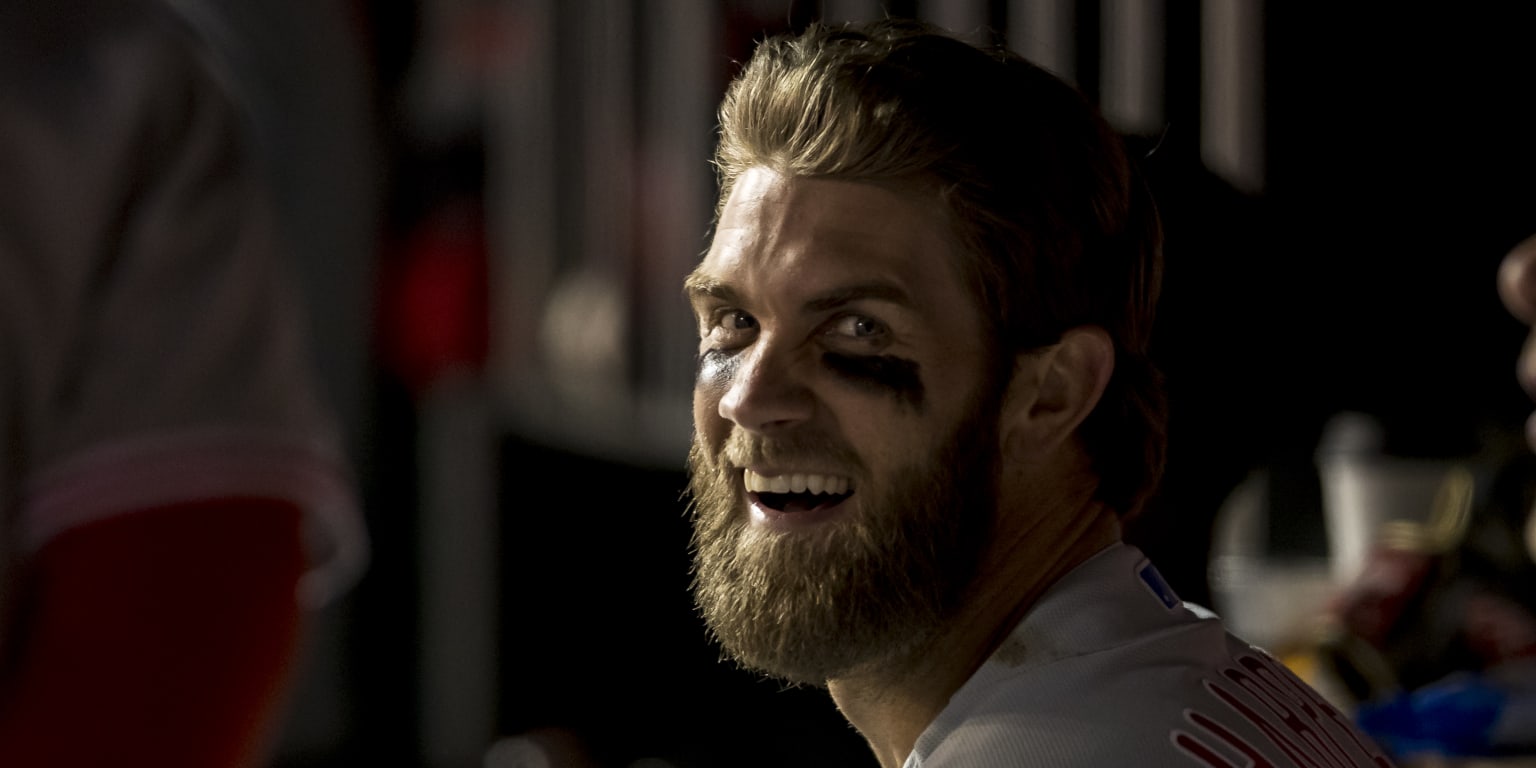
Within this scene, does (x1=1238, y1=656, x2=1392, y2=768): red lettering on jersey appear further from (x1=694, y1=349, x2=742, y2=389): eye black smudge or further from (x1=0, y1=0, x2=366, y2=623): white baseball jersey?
(x1=0, y1=0, x2=366, y2=623): white baseball jersey

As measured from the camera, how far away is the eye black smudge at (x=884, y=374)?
106 centimetres

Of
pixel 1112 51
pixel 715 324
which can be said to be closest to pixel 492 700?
pixel 1112 51

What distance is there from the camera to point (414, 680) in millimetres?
5090

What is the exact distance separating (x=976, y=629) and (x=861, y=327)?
211 millimetres

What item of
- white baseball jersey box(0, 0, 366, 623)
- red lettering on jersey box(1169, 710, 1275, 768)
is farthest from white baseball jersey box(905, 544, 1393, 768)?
white baseball jersey box(0, 0, 366, 623)

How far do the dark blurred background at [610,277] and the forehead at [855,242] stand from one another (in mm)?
1089

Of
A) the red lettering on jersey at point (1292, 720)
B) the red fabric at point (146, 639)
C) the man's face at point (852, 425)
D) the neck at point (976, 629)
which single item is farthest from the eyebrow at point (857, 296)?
the red fabric at point (146, 639)

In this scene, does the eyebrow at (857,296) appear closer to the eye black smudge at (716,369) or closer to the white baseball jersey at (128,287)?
the eye black smudge at (716,369)

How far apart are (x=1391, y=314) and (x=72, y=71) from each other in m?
2.11

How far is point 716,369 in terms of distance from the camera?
1125mm

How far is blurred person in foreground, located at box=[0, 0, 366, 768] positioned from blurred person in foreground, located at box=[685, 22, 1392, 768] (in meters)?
0.35

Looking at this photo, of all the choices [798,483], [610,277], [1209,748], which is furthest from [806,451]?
[610,277]

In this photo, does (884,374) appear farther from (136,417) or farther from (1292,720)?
(136,417)

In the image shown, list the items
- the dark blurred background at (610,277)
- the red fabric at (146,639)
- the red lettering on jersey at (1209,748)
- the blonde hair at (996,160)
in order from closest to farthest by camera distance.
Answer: the red fabric at (146,639) → the red lettering on jersey at (1209,748) → the blonde hair at (996,160) → the dark blurred background at (610,277)
